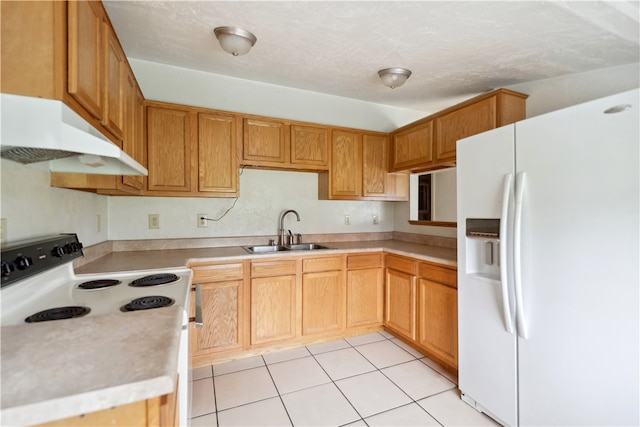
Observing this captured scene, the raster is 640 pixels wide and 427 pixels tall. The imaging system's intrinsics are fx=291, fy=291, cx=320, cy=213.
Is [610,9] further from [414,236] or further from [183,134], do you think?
[183,134]

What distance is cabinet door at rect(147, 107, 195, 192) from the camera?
2.29 m

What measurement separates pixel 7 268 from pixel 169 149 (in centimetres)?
151

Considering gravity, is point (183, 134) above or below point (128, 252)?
above

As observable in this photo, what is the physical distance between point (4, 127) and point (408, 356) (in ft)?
8.89

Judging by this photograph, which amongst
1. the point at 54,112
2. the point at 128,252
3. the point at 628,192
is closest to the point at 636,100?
the point at 628,192

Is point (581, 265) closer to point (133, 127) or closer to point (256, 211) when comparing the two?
point (256, 211)

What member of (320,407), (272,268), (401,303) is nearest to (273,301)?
(272,268)

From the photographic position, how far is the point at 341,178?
297 cm

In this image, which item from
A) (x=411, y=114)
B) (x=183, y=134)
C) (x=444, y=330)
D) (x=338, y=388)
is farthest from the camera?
(x=411, y=114)

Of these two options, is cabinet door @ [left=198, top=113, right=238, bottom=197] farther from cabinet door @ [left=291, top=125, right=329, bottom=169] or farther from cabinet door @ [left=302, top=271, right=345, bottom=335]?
cabinet door @ [left=302, top=271, right=345, bottom=335]

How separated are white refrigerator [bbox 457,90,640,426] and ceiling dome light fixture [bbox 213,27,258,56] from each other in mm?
1583

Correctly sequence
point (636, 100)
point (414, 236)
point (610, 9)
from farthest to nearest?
point (414, 236)
point (610, 9)
point (636, 100)

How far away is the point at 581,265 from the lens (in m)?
1.28

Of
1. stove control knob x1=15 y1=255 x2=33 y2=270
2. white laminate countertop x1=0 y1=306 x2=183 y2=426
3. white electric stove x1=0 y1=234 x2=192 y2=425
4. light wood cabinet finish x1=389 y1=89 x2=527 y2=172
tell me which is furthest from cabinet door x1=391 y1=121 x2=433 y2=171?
stove control knob x1=15 y1=255 x2=33 y2=270
